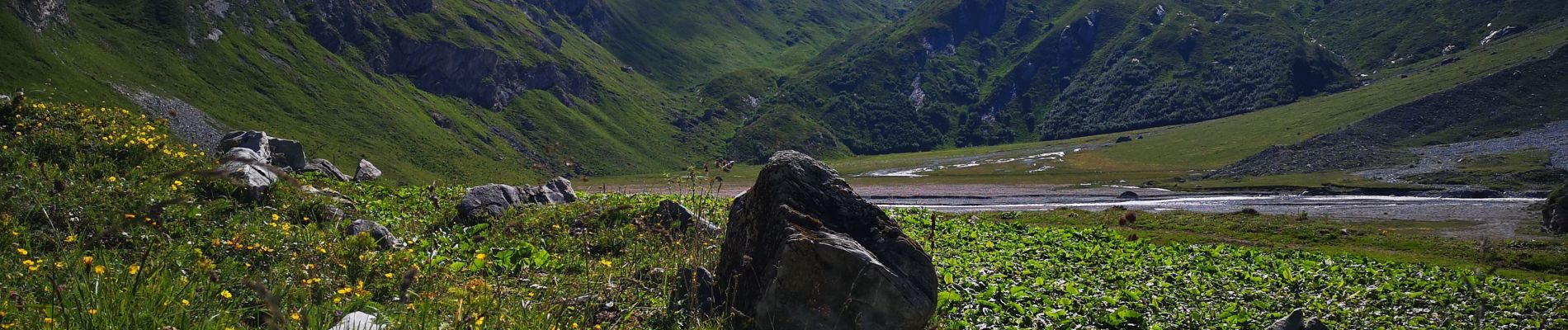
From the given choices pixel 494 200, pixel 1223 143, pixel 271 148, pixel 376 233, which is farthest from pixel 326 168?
pixel 1223 143

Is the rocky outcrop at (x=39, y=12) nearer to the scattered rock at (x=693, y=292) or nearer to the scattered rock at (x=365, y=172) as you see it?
the scattered rock at (x=365, y=172)

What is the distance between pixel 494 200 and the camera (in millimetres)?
16359

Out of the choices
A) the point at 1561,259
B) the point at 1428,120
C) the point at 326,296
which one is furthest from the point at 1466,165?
the point at 326,296

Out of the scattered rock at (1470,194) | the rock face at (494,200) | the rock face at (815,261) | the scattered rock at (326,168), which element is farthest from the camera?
the scattered rock at (1470,194)

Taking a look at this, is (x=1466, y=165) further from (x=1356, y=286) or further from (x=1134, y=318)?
(x=1134, y=318)

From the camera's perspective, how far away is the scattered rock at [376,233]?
10.4m

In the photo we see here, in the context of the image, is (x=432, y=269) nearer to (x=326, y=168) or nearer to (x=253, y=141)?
(x=326, y=168)

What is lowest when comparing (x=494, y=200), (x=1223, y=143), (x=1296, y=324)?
(x=1223, y=143)

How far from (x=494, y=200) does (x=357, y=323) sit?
11260 mm

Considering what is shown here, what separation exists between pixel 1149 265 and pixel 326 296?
1759cm

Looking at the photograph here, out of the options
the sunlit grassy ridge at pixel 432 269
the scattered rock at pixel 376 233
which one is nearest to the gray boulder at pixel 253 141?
the sunlit grassy ridge at pixel 432 269

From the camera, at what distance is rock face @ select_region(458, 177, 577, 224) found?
1516 centimetres

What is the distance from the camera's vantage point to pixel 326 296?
21.9ft

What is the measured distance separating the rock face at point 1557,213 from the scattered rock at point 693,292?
5285 cm
